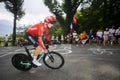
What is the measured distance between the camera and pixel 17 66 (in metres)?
8.14

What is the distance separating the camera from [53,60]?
8219 mm

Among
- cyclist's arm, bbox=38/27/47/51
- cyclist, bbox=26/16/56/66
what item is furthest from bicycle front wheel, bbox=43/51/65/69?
cyclist's arm, bbox=38/27/47/51

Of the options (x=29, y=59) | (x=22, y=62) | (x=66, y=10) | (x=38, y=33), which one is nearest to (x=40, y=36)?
(x=38, y=33)

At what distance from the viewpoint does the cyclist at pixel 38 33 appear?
310 inches

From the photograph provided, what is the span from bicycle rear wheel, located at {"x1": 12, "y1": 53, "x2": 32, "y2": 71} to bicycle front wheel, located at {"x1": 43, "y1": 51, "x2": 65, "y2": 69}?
0.56m

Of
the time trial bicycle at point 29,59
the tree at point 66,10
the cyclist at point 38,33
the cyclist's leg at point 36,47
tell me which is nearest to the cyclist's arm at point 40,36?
the cyclist at point 38,33

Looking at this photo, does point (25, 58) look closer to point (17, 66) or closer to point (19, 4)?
point (17, 66)

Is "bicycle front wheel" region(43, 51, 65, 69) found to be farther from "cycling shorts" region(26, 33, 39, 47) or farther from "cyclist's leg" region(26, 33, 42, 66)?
"cycling shorts" region(26, 33, 39, 47)

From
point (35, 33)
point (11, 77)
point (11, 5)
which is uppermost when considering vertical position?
point (11, 5)

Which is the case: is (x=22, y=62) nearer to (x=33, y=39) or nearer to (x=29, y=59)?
(x=29, y=59)

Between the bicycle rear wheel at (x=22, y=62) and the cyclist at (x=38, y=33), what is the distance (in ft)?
0.86

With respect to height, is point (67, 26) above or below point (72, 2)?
below

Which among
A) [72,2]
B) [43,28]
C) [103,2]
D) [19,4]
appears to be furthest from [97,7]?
[43,28]

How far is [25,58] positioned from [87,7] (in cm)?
3951
